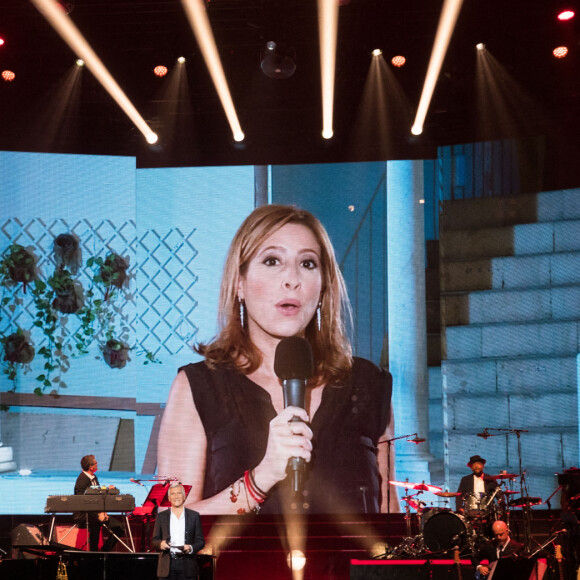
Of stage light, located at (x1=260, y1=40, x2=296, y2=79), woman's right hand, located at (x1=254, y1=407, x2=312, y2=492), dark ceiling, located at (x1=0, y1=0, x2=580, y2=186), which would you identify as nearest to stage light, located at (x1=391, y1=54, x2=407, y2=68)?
dark ceiling, located at (x1=0, y1=0, x2=580, y2=186)

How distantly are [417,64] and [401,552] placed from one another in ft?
17.8

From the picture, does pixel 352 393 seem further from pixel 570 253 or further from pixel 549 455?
pixel 570 253

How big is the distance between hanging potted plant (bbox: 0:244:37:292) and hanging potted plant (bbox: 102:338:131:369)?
1.23 metres

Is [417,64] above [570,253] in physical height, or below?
above

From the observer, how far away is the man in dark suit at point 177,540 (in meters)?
6.24

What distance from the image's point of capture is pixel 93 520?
8086mm

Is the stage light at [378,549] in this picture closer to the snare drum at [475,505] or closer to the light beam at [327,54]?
the snare drum at [475,505]

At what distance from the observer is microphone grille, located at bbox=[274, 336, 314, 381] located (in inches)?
382

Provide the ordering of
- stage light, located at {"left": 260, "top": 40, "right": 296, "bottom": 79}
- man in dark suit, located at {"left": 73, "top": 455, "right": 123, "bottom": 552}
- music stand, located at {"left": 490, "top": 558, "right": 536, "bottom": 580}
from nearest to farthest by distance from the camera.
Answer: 1. music stand, located at {"left": 490, "top": 558, "right": 536, "bottom": 580}
2. man in dark suit, located at {"left": 73, "top": 455, "right": 123, "bottom": 552}
3. stage light, located at {"left": 260, "top": 40, "right": 296, "bottom": 79}

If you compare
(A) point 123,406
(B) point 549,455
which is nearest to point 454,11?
(B) point 549,455

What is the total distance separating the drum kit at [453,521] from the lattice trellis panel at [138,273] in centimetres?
329

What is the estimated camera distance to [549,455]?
374 inches

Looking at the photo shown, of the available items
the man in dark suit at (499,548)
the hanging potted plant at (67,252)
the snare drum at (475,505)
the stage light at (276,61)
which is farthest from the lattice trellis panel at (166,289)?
the man in dark suit at (499,548)

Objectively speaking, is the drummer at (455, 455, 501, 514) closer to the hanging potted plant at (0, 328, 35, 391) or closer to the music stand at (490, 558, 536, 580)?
the music stand at (490, 558, 536, 580)
